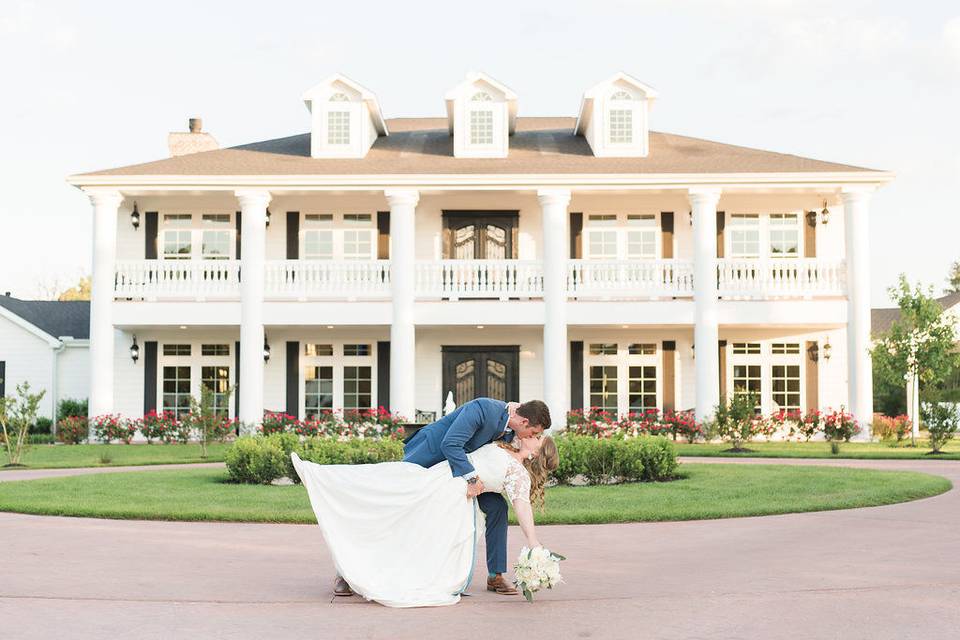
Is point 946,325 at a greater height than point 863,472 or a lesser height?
greater

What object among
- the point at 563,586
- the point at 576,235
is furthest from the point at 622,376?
the point at 563,586

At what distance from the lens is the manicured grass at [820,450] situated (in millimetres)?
20609

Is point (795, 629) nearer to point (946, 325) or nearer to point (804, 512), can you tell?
point (804, 512)

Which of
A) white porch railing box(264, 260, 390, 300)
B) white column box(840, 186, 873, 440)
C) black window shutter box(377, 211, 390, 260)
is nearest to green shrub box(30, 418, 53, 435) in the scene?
white porch railing box(264, 260, 390, 300)

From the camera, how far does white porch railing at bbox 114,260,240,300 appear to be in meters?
25.7

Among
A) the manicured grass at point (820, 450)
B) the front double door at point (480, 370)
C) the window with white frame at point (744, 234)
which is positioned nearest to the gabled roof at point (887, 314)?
the window with white frame at point (744, 234)

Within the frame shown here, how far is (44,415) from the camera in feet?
94.4

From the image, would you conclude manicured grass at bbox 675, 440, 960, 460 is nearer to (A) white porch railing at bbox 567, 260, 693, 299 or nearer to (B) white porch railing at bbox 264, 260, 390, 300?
(A) white porch railing at bbox 567, 260, 693, 299

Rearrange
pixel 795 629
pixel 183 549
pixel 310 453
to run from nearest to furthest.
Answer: pixel 795 629
pixel 183 549
pixel 310 453

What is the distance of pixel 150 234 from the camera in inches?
1075

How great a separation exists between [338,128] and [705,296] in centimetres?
1011

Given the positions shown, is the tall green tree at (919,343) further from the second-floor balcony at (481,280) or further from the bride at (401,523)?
the bride at (401,523)

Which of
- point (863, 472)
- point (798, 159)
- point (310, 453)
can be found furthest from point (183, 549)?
point (798, 159)

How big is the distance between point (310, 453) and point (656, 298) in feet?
44.5
